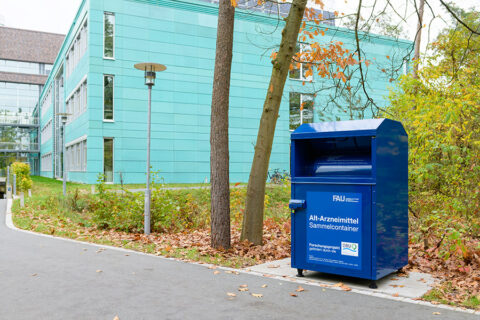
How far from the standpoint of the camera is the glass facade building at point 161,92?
1059 inches

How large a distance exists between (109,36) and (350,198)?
2475cm

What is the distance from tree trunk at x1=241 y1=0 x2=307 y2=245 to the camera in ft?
24.2

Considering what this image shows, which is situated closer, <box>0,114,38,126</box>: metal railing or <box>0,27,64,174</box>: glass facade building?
<box>0,114,38,126</box>: metal railing

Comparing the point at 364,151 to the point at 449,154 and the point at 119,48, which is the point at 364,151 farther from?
the point at 119,48

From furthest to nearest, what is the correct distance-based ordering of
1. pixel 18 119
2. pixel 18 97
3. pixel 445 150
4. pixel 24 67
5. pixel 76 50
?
pixel 24 67 → pixel 18 97 → pixel 18 119 → pixel 76 50 → pixel 445 150

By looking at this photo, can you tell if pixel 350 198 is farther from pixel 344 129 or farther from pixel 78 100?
pixel 78 100

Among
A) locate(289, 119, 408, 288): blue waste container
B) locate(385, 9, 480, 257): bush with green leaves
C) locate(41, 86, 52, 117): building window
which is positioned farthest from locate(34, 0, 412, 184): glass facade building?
locate(41, 86, 52, 117): building window

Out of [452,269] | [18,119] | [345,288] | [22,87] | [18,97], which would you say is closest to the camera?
[345,288]

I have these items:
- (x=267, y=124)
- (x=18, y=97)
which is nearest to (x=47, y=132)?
(x=18, y=97)

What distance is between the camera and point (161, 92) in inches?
1113

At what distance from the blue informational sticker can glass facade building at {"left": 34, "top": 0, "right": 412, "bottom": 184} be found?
61.7ft

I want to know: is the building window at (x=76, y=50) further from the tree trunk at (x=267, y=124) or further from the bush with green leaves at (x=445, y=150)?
the bush with green leaves at (x=445, y=150)

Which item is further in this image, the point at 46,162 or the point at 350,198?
the point at 46,162

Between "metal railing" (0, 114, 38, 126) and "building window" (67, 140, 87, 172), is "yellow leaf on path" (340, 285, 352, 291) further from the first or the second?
"metal railing" (0, 114, 38, 126)
